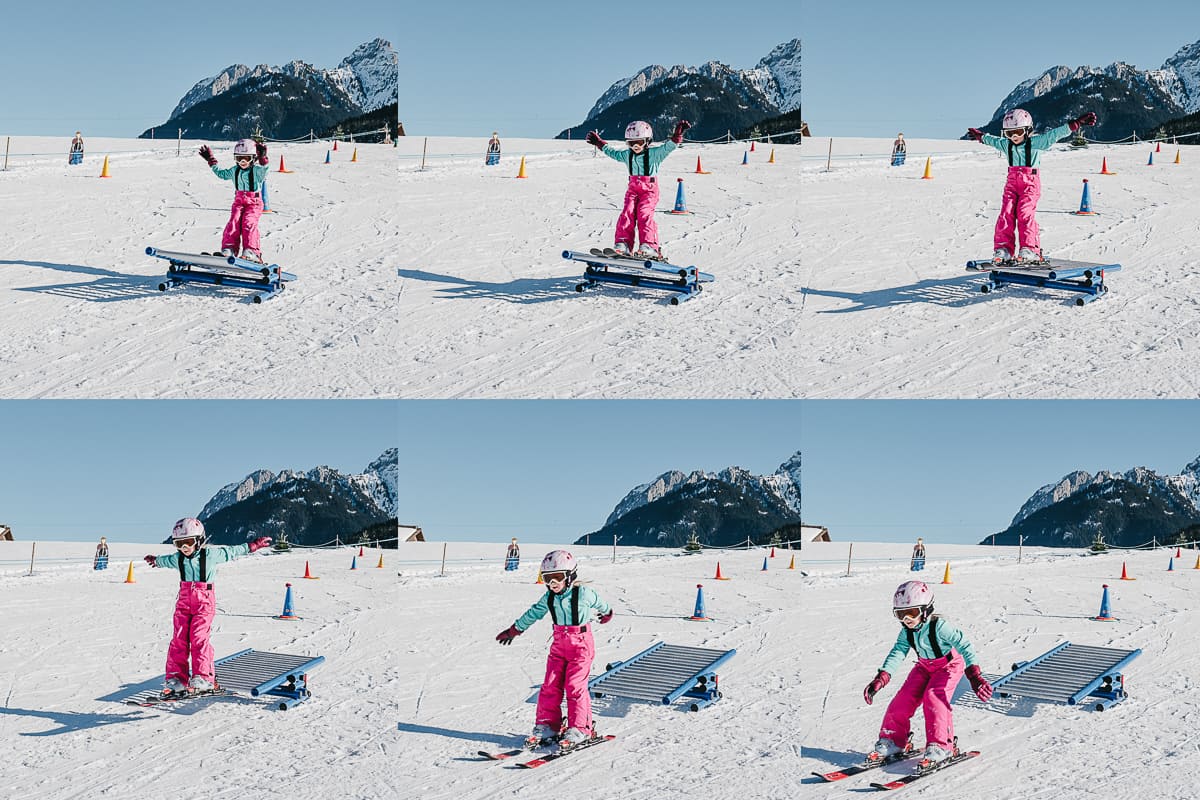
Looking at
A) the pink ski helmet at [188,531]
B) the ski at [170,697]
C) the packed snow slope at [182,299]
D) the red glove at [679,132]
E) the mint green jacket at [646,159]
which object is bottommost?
the ski at [170,697]

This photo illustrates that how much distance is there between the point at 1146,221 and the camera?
1741 centimetres

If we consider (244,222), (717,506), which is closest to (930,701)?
(244,222)

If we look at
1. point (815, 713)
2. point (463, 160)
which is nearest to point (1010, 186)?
point (815, 713)

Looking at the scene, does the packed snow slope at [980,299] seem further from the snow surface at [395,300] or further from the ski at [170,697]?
the ski at [170,697]

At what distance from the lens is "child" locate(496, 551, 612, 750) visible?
9867mm

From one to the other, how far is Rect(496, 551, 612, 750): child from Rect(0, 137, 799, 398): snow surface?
2935 millimetres

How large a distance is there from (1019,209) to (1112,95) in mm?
44502

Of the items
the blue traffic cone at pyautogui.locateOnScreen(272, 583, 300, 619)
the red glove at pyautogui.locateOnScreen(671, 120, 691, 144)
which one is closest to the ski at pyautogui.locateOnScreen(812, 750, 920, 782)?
the red glove at pyautogui.locateOnScreen(671, 120, 691, 144)

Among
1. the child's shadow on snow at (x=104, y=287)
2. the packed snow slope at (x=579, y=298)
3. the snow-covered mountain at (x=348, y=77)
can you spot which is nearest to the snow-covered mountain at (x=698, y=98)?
the snow-covered mountain at (x=348, y=77)

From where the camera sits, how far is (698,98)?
178 ft

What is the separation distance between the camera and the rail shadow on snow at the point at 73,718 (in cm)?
1041

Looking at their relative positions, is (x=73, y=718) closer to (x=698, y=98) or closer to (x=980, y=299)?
(x=980, y=299)

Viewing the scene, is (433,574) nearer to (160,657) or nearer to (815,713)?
(160,657)

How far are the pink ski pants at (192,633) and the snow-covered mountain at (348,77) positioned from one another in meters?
24.8
